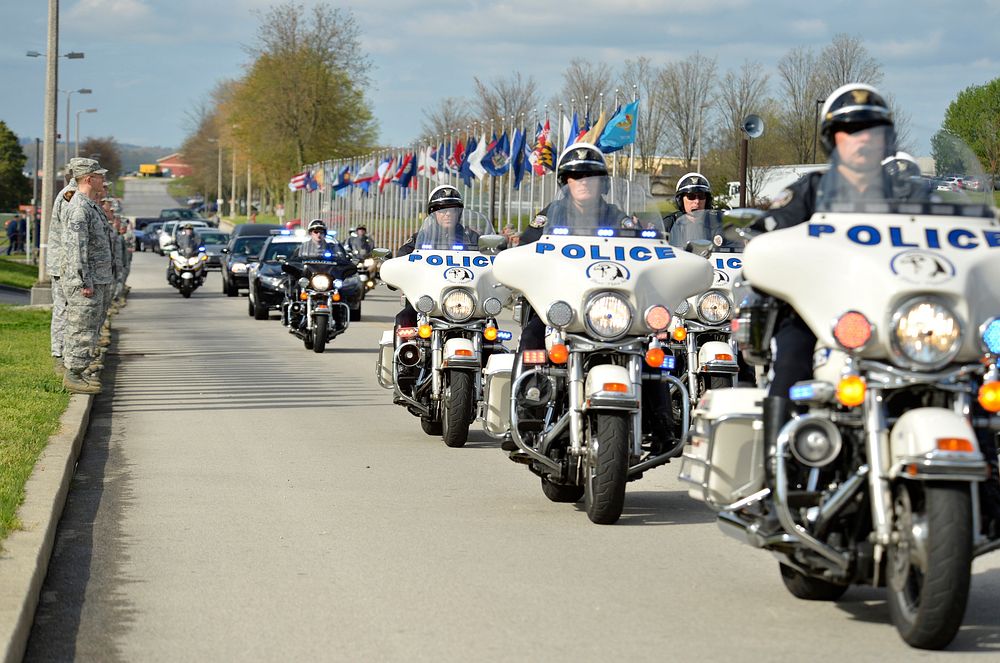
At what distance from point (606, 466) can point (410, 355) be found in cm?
423

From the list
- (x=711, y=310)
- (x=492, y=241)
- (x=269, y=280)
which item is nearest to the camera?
(x=492, y=241)

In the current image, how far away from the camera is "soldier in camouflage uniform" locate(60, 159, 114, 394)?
13.9 meters

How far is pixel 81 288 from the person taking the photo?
45.5 ft

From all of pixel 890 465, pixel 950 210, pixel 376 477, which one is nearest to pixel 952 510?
pixel 890 465

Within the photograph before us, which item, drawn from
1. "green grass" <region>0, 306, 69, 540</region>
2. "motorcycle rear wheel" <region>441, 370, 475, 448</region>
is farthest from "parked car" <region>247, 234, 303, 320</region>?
"motorcycle rear wheel" <region>441, 370, 475, 448</region>

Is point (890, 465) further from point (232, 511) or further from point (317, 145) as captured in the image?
point (317, 145)

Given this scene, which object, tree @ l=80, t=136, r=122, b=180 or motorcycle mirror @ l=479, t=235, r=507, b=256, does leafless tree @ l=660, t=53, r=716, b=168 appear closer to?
motorcycle mirror @ l=479, t=235, r=507, b=256

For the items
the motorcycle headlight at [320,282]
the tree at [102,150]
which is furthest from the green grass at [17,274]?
the tree at [102,150]

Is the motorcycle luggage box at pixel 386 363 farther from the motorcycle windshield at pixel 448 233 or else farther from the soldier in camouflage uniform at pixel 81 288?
the soldier in camouflage uniform at pixel 81 288

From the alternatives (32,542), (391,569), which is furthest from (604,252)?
(32,542)

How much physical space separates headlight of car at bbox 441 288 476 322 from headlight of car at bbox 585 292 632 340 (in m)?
3.35

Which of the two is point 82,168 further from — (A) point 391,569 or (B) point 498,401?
(A) point 391,569

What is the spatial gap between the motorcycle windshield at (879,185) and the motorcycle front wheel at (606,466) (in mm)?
2206

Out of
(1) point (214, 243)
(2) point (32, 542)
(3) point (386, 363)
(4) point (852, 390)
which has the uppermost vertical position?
(1) point (214, 243)
